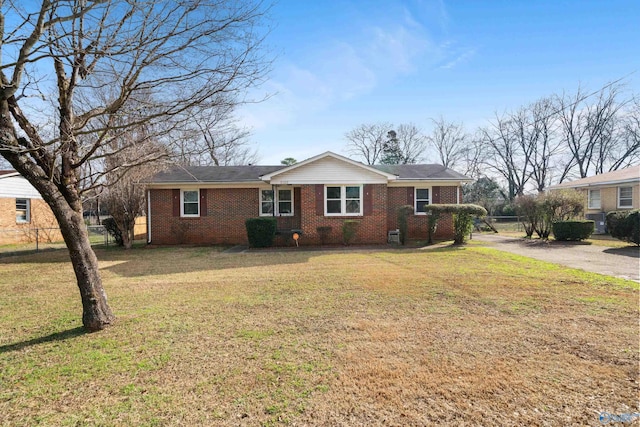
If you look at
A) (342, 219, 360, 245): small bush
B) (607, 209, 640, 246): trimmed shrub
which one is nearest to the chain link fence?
(342, 219, 360, 245): small bush

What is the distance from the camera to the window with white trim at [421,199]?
16.1 metres

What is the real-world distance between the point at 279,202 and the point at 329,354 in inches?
506

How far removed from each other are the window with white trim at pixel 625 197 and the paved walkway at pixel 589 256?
876 centimetres

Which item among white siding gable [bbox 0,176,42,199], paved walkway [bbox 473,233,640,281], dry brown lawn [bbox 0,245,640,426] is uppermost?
white siding gable [bbox 0,176,42,199]

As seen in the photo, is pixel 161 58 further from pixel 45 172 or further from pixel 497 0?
pixel 497 0

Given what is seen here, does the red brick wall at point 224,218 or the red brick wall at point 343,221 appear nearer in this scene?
the red brick wall at point 343,221

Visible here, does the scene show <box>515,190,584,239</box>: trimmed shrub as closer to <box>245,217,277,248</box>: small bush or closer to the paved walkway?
the paved walkway

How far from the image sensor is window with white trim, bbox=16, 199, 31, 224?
1850 centimetres

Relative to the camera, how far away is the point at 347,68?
33.6 feet

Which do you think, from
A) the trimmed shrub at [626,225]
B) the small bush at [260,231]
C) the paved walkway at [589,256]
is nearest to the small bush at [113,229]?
the small bush at [260,231]

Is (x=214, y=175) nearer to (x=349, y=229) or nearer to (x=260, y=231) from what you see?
(x=260, y=231)

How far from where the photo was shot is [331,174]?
1436 centimetres

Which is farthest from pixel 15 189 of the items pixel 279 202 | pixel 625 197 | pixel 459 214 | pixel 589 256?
pixel 625 197

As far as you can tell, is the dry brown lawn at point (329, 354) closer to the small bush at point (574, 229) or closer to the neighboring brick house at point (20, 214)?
the small bush at point (574, 229)
